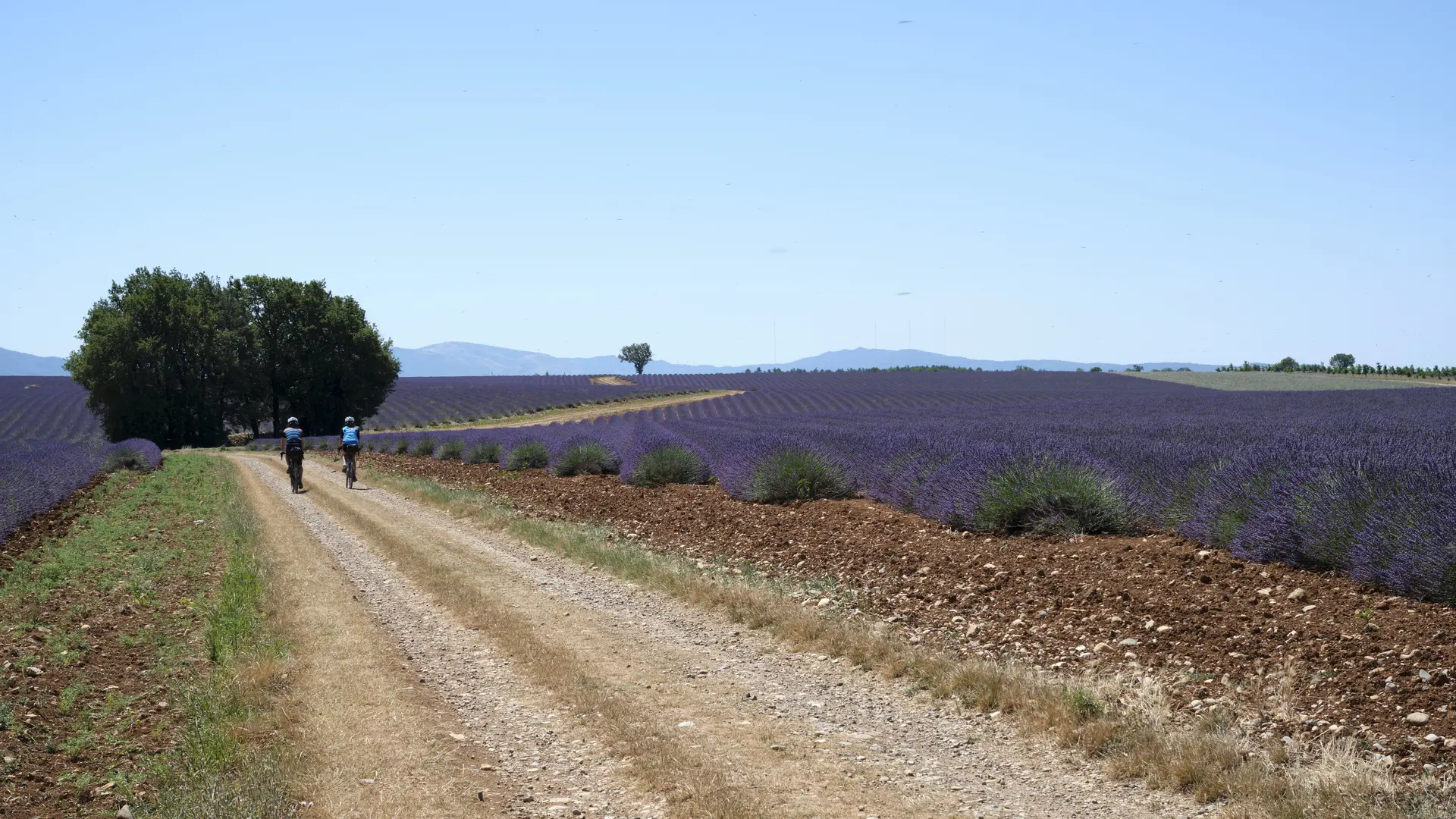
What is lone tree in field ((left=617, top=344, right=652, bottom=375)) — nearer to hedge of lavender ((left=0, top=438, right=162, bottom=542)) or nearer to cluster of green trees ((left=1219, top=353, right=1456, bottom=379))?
cluster of green trees ((left=1219, top=353, right=1456, bottom=379))

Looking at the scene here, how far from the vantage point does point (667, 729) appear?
583 centimetres

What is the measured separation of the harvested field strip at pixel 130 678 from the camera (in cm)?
538

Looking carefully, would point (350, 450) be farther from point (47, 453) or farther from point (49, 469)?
point (47, 453)

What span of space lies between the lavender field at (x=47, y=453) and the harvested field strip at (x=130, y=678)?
92.0 inches

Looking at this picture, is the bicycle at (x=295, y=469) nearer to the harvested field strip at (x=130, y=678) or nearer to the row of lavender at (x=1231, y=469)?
the row of lavender at (x=1231, y=469)

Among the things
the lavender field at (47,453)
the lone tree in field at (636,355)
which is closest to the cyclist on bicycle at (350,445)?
the lavender field at (47,453)

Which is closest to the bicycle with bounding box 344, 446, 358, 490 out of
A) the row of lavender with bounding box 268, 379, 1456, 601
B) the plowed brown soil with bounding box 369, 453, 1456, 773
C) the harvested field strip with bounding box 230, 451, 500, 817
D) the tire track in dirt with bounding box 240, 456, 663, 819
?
the row of lavender with bounding box 268, 379, 1456, 601

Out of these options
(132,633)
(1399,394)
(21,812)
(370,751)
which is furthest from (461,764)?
(1399,394)

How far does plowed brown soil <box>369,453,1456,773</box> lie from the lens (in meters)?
5.32

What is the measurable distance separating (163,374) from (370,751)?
5693 cm

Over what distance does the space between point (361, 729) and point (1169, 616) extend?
17.3ft

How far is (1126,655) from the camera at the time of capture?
6707 mm

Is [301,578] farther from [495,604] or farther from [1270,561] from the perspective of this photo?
[1270,561]

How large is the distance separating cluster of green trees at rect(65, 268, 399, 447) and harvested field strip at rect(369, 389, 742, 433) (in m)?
4.26
